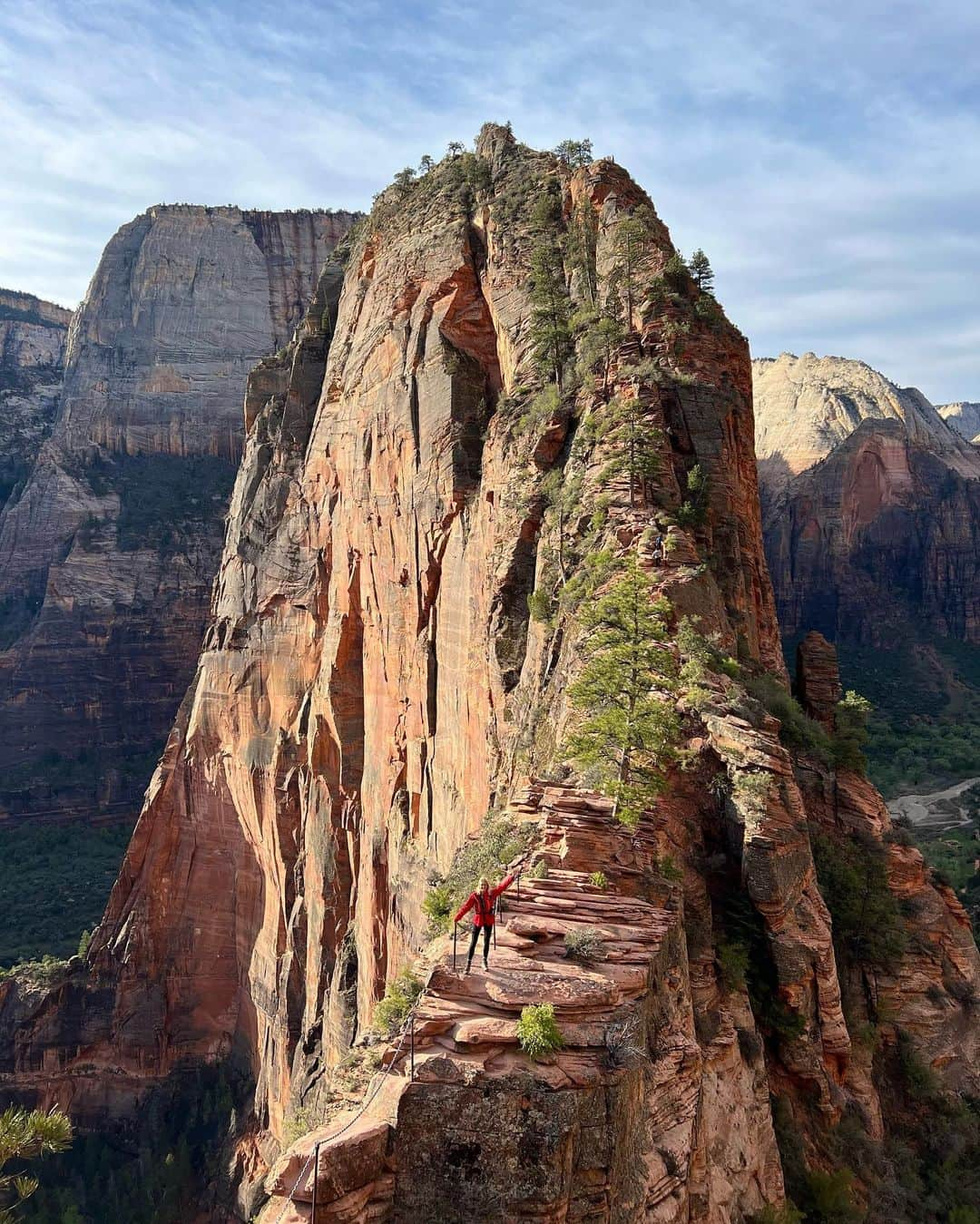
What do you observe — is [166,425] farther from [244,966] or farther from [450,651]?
[450,651]

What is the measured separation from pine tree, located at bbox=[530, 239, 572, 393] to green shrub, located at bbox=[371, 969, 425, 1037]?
20574mm

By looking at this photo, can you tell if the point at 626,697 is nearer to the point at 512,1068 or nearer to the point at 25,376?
the point at 512,1068

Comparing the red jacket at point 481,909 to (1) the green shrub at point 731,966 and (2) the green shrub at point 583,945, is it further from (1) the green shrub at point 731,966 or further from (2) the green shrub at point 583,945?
(1) the green shrub at point 731,966

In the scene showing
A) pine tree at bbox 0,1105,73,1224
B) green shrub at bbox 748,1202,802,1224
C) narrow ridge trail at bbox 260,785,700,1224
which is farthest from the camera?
green shrub at bbox 748,1202,802,1224

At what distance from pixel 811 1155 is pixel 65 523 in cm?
10958

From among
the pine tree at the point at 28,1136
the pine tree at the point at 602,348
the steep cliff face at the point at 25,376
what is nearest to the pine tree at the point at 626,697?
the pine tree at the point at 28,1136

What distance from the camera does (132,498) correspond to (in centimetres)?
10775

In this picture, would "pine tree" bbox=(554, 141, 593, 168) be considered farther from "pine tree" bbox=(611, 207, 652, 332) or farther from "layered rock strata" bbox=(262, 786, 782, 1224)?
"layered rock strata" bbox=(262, 786, 782, 1224)

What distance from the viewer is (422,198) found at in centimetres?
4159

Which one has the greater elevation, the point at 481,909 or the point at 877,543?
the point at 877,543

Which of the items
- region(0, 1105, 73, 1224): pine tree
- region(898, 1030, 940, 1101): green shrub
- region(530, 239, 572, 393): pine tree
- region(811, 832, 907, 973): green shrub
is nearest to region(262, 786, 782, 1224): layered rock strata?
region(0, 1105, 73, 1224): pine tree

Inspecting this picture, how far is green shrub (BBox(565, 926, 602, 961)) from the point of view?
1156 cm

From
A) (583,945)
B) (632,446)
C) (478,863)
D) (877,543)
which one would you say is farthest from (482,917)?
(877,543)

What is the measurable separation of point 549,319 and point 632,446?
360 inches
